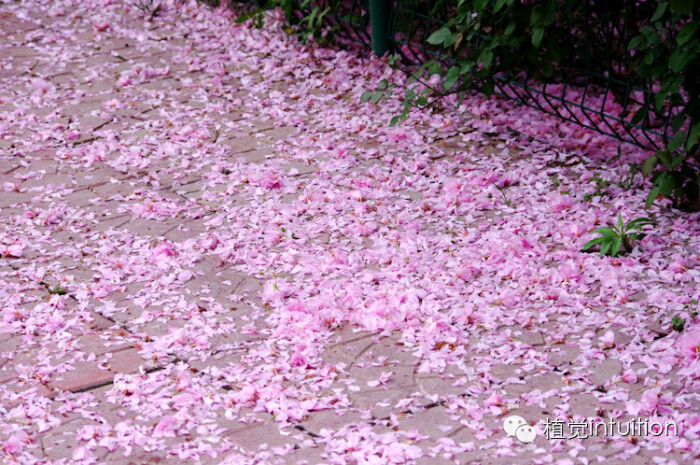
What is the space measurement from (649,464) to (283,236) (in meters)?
1.99

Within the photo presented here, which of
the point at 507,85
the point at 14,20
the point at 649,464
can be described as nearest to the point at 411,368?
the point at 649,464

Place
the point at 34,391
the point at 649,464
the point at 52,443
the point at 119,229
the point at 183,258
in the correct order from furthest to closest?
the point at 119,229
the point at 183,258
the point at 34,391
the point at 52,443
the point at 649,464

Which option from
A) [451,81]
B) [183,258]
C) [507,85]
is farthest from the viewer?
[507,85]

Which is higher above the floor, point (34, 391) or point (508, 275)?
point (508, 275)

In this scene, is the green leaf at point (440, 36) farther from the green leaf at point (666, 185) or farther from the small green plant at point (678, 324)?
the small green plant at point (678, 324)

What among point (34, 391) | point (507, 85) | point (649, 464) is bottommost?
point (34, 391)

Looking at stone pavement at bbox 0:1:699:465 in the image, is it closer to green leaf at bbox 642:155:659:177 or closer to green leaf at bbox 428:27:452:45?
green leaf at bbox 428:27:452:45

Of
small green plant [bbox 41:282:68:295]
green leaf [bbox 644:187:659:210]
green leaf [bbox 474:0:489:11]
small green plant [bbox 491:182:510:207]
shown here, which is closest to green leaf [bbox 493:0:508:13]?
green leaf [bbox 474:0:489:11]

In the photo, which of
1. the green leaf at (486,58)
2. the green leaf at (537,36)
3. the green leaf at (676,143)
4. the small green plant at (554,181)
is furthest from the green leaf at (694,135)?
the green leaf at (486,58)

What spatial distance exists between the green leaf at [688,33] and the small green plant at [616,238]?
78 cm

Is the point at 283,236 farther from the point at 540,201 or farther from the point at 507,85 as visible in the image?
the point at 507,85

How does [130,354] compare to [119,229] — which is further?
[119,229]

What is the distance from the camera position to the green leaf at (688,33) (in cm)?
349

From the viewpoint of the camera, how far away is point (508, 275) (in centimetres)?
343
